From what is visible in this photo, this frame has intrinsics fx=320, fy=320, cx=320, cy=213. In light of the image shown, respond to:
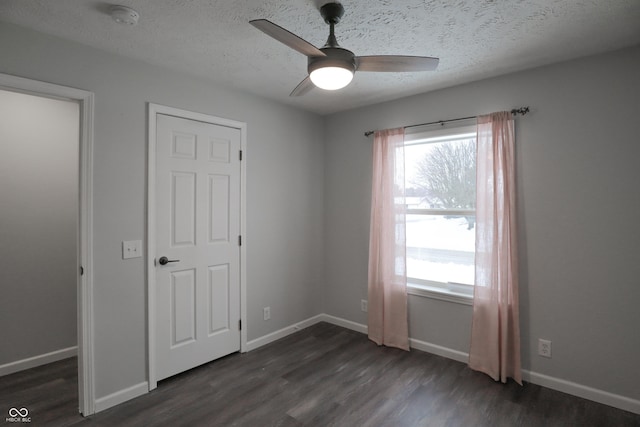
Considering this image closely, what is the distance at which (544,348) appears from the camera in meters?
2.56

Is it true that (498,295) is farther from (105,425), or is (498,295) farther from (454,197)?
(105,425)

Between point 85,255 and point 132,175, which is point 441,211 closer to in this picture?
point 132,175

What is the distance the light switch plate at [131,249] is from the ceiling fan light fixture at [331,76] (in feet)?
6.03

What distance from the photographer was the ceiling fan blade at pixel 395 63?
1.69 metres

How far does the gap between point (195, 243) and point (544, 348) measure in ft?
9.92

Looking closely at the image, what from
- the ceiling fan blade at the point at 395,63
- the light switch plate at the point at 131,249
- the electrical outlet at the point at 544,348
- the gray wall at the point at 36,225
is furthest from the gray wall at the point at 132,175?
the electrical outlet at the point at 544,348

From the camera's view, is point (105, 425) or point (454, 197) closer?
point (105, 425)

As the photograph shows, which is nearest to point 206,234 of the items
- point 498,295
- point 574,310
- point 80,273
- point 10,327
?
point 80,273

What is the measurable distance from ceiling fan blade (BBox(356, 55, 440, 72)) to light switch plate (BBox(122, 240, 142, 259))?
2048 millimetres

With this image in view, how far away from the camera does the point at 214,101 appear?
2.94 m

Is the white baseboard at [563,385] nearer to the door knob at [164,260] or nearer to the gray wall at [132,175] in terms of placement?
the gray wall at [132,175]

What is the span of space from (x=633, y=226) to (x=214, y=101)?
3.43m

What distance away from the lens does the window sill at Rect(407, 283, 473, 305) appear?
2.99 meters
